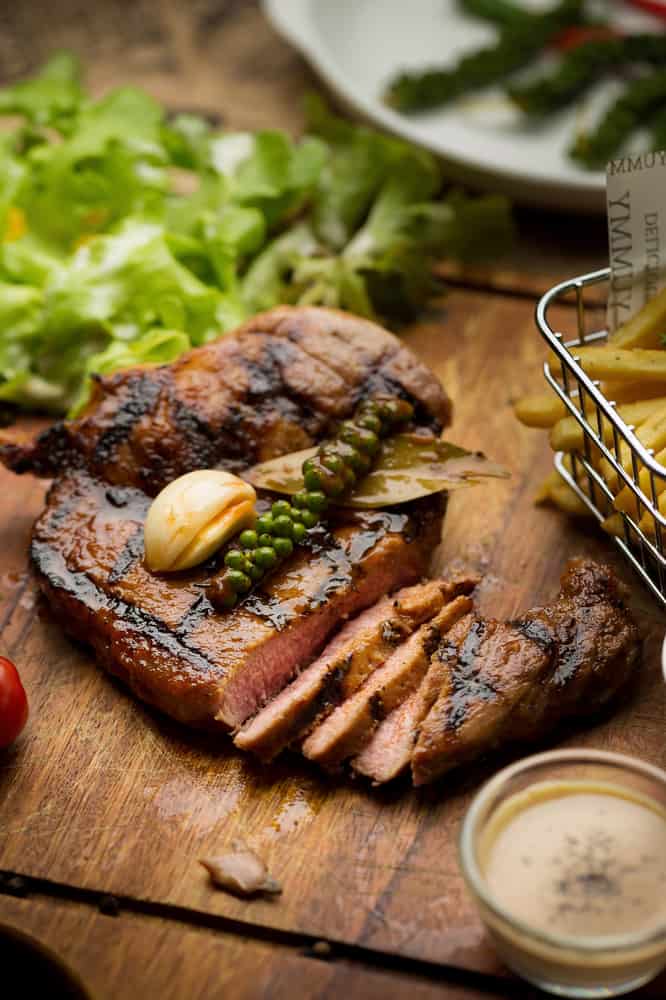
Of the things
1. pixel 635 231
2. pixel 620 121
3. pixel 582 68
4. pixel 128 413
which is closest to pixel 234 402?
pixel 128 413

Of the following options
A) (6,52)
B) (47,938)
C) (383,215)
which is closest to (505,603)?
(47,938)

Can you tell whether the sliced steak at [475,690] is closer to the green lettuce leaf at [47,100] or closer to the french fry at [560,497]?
the french fry at [560,497]

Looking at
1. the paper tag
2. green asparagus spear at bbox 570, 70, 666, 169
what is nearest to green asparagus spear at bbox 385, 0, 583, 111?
green asparagus spear at bbox 570, 70, 666, 169

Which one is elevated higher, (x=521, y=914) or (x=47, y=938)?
(x=521, y=914)

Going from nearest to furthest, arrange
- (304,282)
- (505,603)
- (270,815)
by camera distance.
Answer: (270,815), (505,603), (304,282)

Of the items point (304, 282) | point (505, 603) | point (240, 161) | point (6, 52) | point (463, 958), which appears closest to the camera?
point (463, 958)

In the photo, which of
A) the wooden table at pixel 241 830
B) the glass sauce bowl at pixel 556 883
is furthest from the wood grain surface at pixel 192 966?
the glass sauce bowl at pixel 556 883

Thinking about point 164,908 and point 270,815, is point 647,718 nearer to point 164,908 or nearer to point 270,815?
point 270,815

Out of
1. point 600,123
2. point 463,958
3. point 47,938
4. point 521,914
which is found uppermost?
point 600,123
